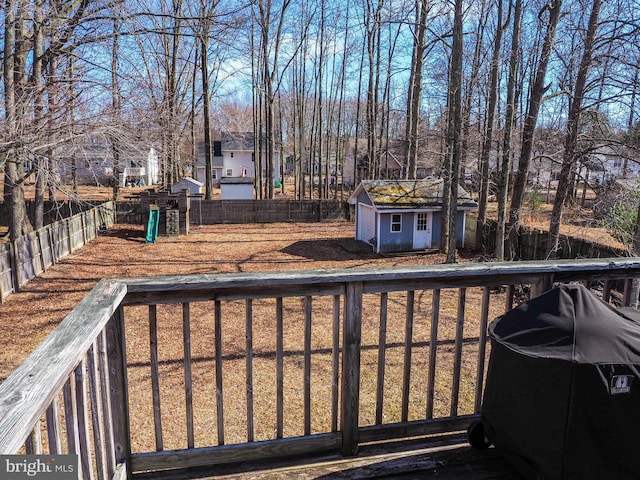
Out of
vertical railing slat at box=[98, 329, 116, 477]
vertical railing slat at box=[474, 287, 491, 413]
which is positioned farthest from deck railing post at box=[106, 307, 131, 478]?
vertical railing slat at box=[474, 287, 491, 413]

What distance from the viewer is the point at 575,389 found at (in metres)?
1.80

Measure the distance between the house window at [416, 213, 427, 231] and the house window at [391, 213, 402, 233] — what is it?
0.73 meters

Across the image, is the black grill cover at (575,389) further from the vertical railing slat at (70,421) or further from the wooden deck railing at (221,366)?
the vertical railing slat at (70,421)

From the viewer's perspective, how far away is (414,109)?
19250mm

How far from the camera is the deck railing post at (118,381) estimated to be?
2023 millimetres

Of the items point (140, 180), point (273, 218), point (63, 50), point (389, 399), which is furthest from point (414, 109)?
point (140, 180)

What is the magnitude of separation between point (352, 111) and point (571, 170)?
38.6 m

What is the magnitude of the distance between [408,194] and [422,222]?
117 cm

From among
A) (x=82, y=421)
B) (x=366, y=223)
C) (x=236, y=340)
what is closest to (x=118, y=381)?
(x=82, y=421)

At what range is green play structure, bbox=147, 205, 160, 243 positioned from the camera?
1838 cm

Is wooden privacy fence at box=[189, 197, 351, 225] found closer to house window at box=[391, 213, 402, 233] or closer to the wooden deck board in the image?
house window at box=[391, 213, 402, 233]

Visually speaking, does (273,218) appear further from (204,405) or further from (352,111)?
(352,111)

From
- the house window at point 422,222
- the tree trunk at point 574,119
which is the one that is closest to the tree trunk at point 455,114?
the house window at point 422,222

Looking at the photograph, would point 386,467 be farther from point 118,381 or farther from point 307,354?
point 118,381
